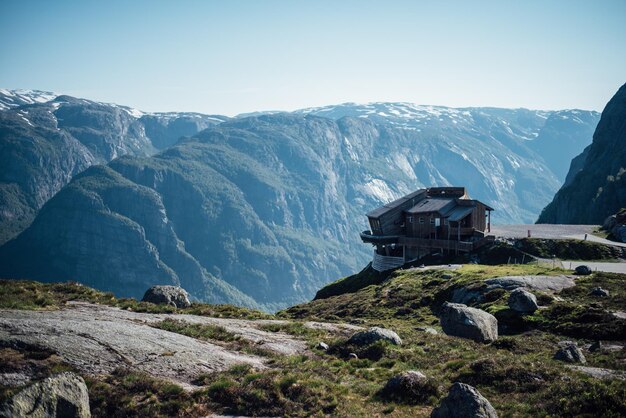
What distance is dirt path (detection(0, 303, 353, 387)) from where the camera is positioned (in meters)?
24.6

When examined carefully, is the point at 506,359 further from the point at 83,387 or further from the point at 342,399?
the point at 83,387

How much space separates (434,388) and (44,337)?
19295mm

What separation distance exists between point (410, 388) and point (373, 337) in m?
8.55

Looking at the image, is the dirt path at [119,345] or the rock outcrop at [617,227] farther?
the rock outcrop at [617,227]

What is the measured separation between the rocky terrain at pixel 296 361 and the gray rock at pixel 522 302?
0.38 ft

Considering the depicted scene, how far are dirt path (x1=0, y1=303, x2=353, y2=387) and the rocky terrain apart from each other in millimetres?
87

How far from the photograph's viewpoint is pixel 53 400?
18531 millimetres

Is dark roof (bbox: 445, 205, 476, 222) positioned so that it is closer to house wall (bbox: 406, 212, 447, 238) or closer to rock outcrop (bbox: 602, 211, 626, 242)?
house wall (bbox: 406, 212, 447, 238)

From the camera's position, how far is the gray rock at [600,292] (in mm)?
44562

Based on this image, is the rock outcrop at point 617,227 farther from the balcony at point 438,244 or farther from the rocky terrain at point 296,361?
the rocky terrain at point 296,361

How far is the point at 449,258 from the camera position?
267 ft

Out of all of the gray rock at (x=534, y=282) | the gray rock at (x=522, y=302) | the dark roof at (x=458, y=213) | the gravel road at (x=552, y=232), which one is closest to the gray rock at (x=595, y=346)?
the gray rock at (x=522, y=302)

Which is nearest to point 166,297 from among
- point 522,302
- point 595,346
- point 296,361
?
point 296,361

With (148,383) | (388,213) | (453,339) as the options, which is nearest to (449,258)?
(388,213)
